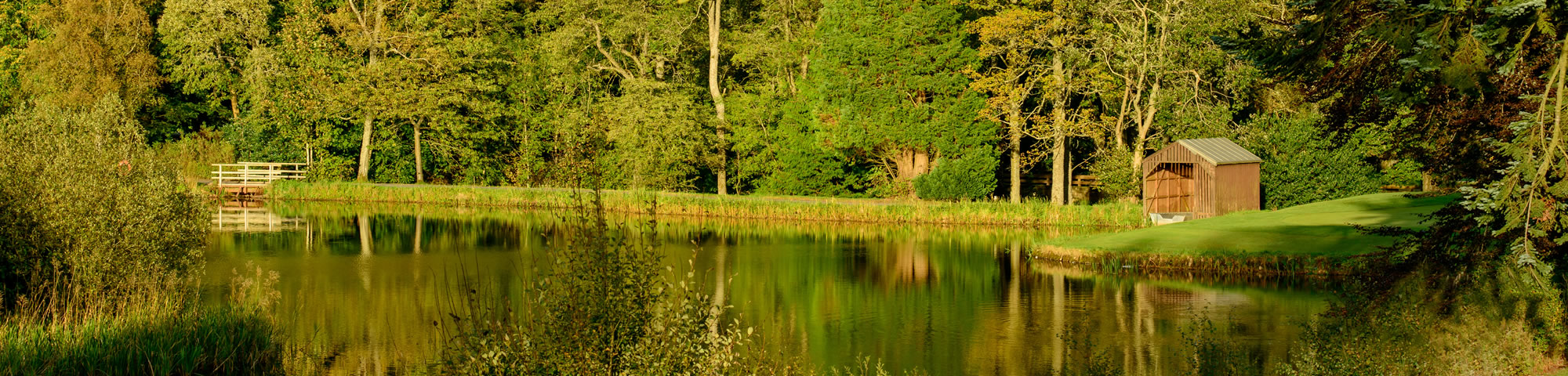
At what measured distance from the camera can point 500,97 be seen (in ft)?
170

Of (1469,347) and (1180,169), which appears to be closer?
(1469,347)

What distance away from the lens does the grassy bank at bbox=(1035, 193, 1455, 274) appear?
23.1 metres

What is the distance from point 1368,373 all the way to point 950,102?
1222 inches

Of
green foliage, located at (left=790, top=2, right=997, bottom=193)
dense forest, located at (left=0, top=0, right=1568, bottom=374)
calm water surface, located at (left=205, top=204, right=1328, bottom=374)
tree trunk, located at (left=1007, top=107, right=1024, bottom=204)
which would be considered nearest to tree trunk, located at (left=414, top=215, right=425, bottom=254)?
calm water surface, located at (left=205, top=204, right=1328, bottom=374)

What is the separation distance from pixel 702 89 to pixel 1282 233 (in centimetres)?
2829

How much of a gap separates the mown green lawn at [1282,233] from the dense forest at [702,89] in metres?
2.07

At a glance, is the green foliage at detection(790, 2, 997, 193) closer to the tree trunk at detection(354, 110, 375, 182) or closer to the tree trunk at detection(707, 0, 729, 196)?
the tree trunk at detection(707, 0, 729, 196)

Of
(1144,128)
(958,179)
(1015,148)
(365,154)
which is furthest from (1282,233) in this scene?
(365,154)

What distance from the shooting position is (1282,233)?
25.8 metres

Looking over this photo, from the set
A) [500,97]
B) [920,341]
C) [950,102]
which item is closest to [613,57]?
[500,97]

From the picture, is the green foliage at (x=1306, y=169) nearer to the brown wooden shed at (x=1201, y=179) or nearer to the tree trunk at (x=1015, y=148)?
the brown wooden shed at (x=1201, y=179)

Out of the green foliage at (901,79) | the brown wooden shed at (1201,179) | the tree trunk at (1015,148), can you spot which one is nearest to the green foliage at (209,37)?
the green foliage at (901,79)

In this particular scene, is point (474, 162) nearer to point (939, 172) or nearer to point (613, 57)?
point (613, 57)

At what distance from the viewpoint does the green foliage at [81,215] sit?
14.6m
